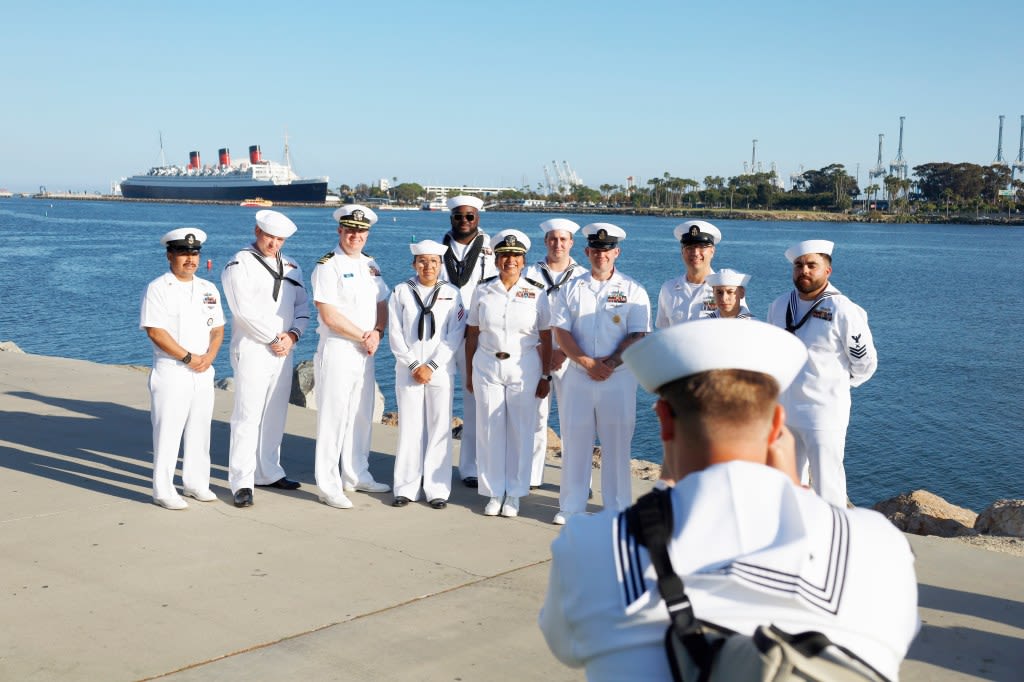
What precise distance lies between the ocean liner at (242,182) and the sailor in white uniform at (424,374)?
143 metres

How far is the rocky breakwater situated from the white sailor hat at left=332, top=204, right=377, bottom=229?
435 cm

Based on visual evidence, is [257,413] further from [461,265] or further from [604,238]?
[604,238]

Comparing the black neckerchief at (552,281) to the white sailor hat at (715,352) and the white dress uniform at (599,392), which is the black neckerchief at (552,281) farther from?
the white sailor hat at (715,352)

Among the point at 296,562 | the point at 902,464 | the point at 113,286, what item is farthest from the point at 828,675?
the point at 113,286

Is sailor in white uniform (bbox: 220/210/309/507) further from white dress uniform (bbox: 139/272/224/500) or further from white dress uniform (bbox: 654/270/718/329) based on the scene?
white dress uniform (bbox: 654/270/718/329)

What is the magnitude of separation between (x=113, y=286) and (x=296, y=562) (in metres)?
34.4

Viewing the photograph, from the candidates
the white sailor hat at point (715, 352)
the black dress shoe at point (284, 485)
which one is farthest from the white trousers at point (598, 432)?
A: the white sailor hat at point (715, 352)

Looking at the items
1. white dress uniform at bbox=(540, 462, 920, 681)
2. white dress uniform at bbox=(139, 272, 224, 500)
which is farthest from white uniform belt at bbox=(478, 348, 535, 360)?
white dress uniform at bbox=(540, 462, 920, 681)

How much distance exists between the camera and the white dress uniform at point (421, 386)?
6.78m

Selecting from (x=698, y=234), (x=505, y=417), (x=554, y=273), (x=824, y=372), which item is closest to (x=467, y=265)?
(x=554, y=273)

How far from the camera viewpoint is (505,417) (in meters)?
6.77

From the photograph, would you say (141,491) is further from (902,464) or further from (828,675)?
(902,464)

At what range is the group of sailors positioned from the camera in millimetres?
6406

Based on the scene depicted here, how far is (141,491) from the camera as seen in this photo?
679 centimetres
